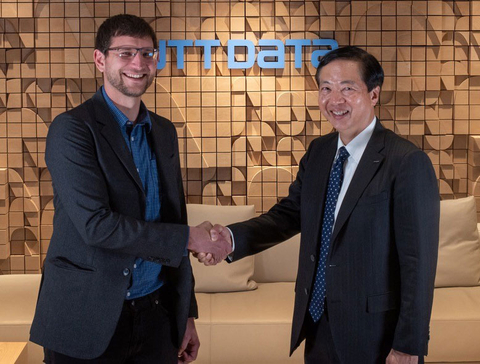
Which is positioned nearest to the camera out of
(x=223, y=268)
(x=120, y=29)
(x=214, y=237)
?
(x=120, y=29)

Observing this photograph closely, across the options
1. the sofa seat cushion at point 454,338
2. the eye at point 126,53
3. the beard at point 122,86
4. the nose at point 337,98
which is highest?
the eye at point 126,53

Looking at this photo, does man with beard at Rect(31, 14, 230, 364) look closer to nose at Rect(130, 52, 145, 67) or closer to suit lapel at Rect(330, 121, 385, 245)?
nose at Rect(130, 52, 145, 67)

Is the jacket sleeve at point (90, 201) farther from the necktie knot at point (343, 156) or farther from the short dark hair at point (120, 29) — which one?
the necktie knot at point (343, 156)

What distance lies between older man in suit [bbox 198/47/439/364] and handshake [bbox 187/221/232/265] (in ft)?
1.23

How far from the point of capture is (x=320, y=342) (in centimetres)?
269

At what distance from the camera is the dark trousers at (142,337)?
8.24 feet

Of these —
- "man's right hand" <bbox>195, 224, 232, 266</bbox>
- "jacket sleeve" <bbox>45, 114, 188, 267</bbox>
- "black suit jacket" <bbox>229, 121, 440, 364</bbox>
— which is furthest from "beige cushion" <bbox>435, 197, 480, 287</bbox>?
"jacket sleeve" <bbox>45, 114, 188, 267</bbox>

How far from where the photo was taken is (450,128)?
17.0ft

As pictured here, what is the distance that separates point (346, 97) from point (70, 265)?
1.22 meters

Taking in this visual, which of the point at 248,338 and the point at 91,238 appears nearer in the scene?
the point at 91,238

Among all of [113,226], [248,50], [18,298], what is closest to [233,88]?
[248,50]

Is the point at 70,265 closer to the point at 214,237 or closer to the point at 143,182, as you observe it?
the point at 143,182

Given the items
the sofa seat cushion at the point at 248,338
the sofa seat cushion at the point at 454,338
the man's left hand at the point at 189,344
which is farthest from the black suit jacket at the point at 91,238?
the sofa seat cushion at the point at 454,338

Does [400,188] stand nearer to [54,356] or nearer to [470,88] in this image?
[54,356]
